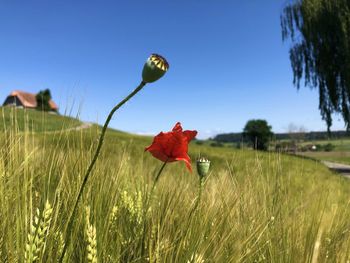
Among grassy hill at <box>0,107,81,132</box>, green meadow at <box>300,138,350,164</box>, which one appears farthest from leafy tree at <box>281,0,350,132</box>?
grassy hill at <box>0,107,81,132</box>

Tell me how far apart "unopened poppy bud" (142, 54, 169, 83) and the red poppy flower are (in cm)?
33

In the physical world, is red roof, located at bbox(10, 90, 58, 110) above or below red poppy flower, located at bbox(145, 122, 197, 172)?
above

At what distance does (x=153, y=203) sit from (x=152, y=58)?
0.78 metres

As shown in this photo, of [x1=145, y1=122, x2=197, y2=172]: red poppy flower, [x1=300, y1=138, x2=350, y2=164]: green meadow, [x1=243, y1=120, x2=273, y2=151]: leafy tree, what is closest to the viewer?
[x1=145, y1=122, x2=197, y2=172]: red poppy flower

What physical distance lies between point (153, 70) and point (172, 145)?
364 millimetres

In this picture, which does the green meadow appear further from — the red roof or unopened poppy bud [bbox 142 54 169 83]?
the red roof

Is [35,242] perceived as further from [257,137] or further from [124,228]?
[257,137]

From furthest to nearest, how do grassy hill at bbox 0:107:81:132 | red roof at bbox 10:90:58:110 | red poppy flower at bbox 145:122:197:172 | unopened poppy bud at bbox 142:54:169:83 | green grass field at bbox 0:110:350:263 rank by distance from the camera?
red roof at bbox 10:90:58:110 → grassy hill at bbox 0:107:81:132 → red poppy flower at bbox 145:122:197:172 → green grass field at bbox 0:110:350:263 → unopened poppy bud at bbox 142:54:169:83

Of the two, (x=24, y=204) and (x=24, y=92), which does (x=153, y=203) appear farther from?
(x=24, y=92)

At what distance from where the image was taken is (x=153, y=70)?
2.15ft

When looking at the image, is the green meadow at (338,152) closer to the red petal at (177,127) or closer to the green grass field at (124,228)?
the green grass field at (124,228)

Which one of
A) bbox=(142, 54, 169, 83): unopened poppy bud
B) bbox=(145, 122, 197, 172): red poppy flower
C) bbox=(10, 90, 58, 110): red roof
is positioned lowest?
bbox=(145, 122, 197, 172): red poppy flower

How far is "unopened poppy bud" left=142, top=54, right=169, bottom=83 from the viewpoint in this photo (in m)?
0.66

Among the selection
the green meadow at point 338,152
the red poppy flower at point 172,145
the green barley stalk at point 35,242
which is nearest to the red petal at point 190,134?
the red poppy flower at point 172,145
